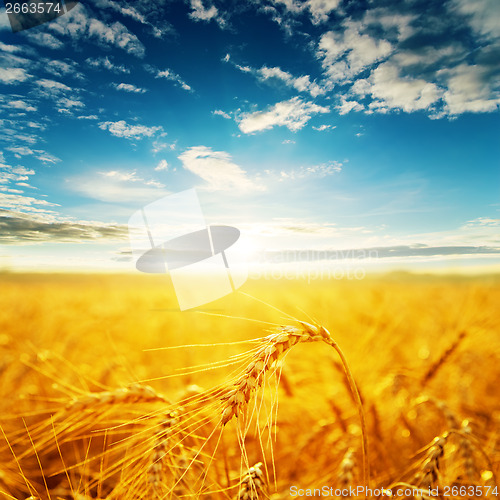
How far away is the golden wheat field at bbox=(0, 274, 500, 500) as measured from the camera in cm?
94

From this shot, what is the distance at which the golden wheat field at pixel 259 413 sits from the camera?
938 mm

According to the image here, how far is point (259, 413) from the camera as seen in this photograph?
1.99 meters

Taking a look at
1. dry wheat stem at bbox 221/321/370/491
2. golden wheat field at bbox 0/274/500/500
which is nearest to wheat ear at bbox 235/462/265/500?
golden wheat field at bbox 0/274/500/500

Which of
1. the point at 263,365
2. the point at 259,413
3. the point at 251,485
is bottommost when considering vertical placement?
the point at 259,413

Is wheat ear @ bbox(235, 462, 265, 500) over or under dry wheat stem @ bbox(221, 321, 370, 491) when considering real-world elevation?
under

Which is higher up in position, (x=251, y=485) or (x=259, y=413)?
(x=251, y=485)

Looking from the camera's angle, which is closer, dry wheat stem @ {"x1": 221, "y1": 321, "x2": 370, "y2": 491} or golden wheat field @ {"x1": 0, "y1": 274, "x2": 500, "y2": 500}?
dry wheat stem @ {"x1": 221, "y1": 321, "x2": 370, "y2": 491}

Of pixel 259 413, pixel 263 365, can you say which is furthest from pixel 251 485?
pixel 259 413

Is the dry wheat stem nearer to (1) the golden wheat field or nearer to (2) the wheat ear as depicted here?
(1) the golden wheat field

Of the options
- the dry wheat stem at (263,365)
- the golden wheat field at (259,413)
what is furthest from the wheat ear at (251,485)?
the dry wheat stem at (263,365)

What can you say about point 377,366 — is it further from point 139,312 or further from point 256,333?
point 139,312

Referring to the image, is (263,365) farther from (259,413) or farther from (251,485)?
(259,413)

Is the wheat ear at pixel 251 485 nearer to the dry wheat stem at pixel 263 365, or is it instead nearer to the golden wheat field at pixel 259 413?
the golden wheat field at pixel 259 413

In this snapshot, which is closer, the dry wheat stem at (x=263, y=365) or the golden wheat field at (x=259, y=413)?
the dry wheat stem at (x=263, y=365)
